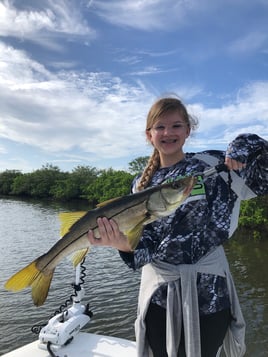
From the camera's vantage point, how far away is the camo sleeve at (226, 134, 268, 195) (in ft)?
8.48

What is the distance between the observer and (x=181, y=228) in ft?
8.38

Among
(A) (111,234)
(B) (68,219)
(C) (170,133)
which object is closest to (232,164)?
(C) (170,133)

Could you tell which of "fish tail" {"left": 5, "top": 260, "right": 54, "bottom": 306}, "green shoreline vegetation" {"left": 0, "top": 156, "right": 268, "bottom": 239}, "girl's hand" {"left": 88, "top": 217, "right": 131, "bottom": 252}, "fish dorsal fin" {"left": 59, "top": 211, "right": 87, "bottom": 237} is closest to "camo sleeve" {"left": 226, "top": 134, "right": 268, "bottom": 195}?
"girl's hand" {"left": 88, "top": 217, "right": 131, "bottom": 252}

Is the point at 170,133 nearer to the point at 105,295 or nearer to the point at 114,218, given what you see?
the point at 114,218

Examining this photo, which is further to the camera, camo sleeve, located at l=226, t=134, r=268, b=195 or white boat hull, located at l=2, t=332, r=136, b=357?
white boat hull, located at l=2, t=332, r=136, b=357

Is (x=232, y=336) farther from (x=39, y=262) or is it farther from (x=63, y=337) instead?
(x=63, y=337)

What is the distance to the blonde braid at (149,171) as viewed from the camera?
3.03 metres

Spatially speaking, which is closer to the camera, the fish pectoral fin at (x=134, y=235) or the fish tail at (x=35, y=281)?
the fish pectoral fin at (x=134, y=235)

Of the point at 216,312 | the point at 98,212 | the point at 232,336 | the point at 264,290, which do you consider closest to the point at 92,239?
the point at 98,212

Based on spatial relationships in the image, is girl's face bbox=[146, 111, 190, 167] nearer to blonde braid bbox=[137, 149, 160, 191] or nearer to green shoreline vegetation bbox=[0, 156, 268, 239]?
blonde braid bbox=[137, 149, 160, 191]

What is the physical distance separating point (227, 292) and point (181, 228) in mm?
581

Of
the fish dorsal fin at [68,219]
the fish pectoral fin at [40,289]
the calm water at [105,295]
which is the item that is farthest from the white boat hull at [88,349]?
the calm water at [105,295]

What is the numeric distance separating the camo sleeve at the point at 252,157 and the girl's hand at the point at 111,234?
3.31 feet

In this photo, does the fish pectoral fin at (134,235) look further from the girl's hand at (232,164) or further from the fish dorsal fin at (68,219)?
the girl's hand at (232,164)
